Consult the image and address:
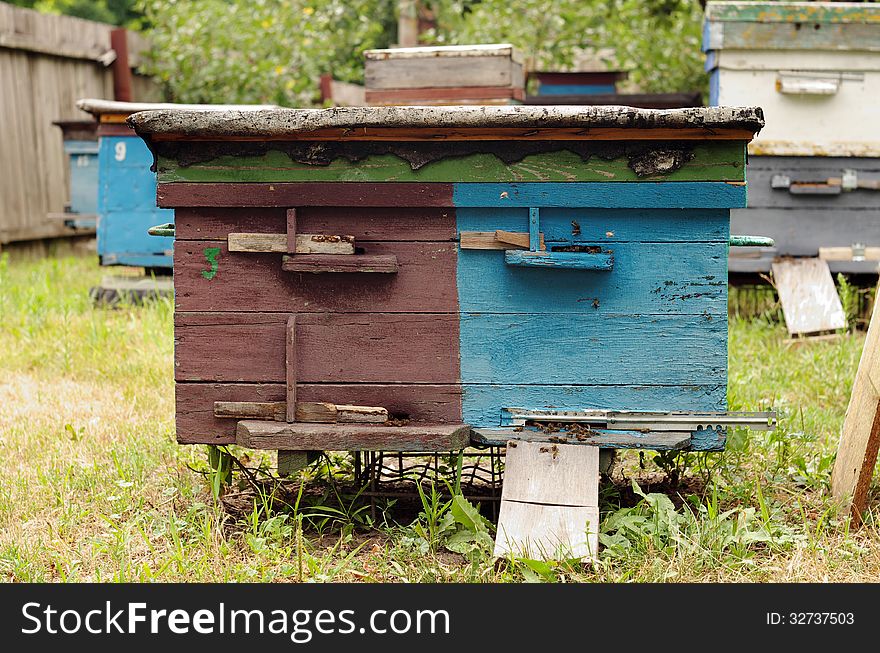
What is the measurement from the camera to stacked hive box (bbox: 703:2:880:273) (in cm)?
659

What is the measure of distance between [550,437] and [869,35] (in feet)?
15.2

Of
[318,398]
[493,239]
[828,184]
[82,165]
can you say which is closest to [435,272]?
[493,239]

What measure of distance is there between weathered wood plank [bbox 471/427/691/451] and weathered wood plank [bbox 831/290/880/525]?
72cm

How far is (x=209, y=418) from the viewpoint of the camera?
11.0ft

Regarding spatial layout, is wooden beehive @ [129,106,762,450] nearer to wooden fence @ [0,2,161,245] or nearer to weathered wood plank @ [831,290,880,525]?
weathered wood plank @ [831,290,880,525]

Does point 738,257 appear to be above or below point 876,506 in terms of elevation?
above

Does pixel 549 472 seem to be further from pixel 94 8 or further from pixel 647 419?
pixel 94 8

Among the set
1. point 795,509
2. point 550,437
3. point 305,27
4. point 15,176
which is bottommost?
point 795,509

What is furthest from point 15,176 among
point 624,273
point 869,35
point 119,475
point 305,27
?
point 624,273

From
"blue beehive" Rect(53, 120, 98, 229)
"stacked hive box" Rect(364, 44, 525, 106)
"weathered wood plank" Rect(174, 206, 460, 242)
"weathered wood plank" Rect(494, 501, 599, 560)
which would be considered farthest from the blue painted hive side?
"weathered wood plank" Rect(494, 501, 599, 560)

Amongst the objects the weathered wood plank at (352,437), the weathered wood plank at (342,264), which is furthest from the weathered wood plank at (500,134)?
the weathered wood plank at (352,437)
